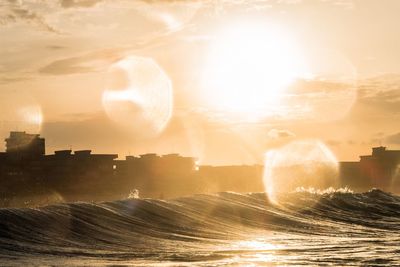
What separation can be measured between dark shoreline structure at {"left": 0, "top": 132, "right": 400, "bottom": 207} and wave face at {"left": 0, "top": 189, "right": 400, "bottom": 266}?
30.3 metres

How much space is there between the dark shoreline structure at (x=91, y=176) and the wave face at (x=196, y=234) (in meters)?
30.3

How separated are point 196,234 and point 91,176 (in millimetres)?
47717

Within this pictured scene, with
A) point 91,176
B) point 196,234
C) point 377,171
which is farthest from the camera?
point 377,171

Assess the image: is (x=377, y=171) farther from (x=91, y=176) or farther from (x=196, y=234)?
(x=196, y=234)

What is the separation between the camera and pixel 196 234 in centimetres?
3797

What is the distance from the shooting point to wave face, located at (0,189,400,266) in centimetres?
2648

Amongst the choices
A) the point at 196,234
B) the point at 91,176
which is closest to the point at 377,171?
the point at 91,176

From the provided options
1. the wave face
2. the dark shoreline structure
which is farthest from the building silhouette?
the wave face

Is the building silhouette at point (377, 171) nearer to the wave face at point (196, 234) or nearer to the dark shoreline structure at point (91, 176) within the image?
the dark shoreline structure at point (91, 176)

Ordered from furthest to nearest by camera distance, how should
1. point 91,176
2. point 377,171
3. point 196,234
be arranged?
point 377,171, point 91,176, point 196,234

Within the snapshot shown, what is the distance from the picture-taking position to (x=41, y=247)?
2931 cm

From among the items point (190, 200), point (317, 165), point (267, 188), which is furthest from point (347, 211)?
point (317, 165)

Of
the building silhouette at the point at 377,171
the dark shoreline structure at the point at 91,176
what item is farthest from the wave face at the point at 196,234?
the building silhouette at the point at 377,171

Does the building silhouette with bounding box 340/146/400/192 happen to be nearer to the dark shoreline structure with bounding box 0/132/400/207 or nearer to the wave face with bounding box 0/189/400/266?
the dark shoreline structure with bounding box 0/132/400/207
